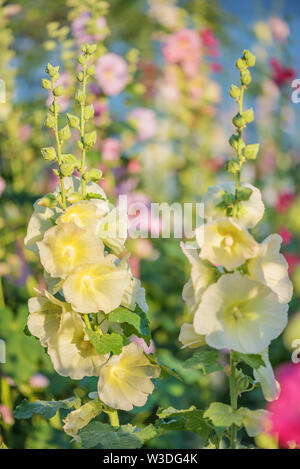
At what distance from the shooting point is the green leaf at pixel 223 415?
806 mm

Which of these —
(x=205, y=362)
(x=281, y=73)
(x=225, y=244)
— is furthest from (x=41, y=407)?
(x=281, y=73)

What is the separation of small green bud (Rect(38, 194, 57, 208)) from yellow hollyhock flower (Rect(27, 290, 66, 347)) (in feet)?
0.43

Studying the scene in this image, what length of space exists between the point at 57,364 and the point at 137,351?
0.12 m

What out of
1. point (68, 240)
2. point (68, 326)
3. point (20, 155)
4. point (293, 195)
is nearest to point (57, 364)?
point (68, 326)

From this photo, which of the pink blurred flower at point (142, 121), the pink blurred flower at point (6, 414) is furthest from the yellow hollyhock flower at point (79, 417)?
the pink blurred flower at point (142, 121)

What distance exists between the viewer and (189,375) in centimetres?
164

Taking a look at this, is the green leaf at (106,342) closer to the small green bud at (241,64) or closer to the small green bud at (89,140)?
the small green bud at (89,140)

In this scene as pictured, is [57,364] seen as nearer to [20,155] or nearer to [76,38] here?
[76,38]

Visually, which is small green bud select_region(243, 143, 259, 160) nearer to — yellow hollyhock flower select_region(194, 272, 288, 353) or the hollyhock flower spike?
the hollyhock flower spike

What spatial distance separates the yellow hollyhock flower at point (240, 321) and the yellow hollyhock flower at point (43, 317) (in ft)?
0.71

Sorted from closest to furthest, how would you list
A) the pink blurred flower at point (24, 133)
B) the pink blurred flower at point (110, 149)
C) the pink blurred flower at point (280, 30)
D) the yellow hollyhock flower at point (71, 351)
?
the yellow hollyhock flower at point (71, 351) < the pink blurred flower at point (110, 149) < the pink blurred flower at point (24, 133) < the pink blurred flower at point (280, 30)

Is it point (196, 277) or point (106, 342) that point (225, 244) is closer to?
point (196, 277)

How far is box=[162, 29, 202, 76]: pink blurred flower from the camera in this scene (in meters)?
3.03

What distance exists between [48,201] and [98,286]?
0.15 m
